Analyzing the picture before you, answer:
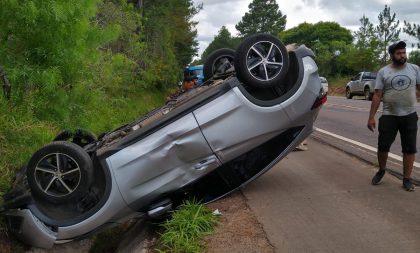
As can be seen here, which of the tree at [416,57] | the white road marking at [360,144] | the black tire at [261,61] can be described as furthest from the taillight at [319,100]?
the tree at [416,57]

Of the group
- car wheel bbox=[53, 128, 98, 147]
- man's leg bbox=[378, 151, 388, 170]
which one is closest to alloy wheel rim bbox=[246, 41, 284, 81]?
man's leg bbox=[378, 151, 388, 170]

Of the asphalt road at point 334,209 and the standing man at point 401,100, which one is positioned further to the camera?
the standing man at point 401,100

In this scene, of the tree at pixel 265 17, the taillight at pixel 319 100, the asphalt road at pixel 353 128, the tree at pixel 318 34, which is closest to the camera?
the taillight at pixel 319 100

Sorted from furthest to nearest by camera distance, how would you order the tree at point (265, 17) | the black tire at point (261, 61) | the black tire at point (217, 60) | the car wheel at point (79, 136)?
the tree at point (265, 17) < the black tire at point (217, 60) < the car wheel at point (79, 136) < the black tire at point (261, 61)

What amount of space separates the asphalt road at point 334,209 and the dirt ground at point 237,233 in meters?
0.09

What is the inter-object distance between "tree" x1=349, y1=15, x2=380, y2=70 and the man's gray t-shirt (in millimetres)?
41021

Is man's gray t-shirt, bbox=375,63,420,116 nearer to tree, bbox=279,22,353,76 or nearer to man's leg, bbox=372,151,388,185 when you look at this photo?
man's leg, bbox=372,151,388,185

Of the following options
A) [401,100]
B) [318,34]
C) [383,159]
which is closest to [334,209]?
[383,159]

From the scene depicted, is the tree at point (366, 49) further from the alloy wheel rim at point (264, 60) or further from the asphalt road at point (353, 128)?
the alloy wheel rim at point (264, 60)

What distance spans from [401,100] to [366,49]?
42100mm

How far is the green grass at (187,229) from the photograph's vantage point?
468 centimetres

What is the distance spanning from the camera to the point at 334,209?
5406 millimetres

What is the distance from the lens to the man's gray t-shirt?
5.94m

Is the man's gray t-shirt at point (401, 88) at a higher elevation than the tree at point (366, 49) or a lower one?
higher
